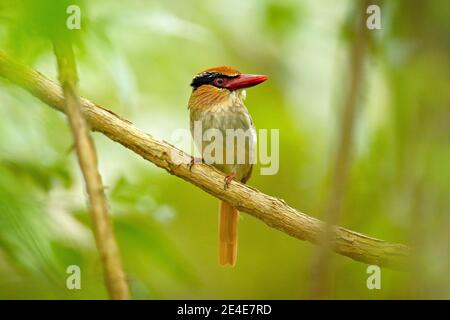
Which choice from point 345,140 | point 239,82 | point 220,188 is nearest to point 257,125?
point 239,82

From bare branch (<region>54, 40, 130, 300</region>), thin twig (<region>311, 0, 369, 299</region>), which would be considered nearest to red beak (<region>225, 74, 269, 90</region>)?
bare branch (<region>54, 40, 130, 300</region>)

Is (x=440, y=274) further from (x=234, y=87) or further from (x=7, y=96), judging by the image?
(x=234, y=87)

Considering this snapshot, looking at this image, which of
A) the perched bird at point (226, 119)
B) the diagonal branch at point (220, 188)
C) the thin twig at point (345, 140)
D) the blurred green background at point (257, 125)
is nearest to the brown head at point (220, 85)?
the perched bird at point (226, 119)

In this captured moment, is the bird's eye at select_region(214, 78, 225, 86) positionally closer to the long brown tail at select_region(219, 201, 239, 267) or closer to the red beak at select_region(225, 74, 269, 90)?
the red beak at select_region(225, 74, 269, 90)

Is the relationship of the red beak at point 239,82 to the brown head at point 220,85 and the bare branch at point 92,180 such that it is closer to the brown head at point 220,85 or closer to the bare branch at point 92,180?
the brown head at point 220,85

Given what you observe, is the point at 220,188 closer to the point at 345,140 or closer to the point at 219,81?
the point at 219,81

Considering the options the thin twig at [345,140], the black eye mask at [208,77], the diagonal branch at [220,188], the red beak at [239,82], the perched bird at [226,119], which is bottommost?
the thin twig at [345,140]

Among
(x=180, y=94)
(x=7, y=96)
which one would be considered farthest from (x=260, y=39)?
(x=7, y=96)
